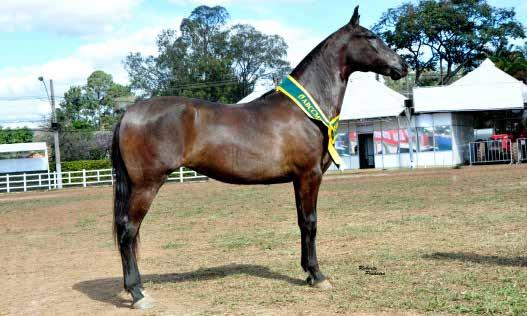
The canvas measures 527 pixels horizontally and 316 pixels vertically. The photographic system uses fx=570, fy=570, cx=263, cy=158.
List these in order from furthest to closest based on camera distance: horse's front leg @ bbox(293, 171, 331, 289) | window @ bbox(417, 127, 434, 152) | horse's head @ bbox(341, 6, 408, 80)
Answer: window @ bbox(417, 127, 434, 152) → horse's head @ bbox(341, 6, 408, 80) → horse's front leg @ bbox(293, 171, 331, 289)

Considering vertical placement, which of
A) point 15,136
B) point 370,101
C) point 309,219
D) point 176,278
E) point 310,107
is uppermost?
point 15,136

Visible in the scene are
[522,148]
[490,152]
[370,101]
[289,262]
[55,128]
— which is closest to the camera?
[289,262]

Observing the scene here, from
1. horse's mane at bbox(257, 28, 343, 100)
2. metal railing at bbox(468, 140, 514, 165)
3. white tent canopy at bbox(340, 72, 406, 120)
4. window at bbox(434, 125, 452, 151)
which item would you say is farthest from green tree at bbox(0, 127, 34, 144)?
horse's mane at bbox(257, 28, 343, 100)

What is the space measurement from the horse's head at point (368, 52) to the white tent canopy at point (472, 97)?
1245 inches

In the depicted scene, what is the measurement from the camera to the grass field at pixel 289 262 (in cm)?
577

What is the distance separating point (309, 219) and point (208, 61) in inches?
2256

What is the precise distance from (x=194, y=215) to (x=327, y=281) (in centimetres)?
936

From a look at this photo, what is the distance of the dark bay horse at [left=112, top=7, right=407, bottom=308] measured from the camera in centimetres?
612

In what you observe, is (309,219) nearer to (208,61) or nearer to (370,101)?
(370,101)

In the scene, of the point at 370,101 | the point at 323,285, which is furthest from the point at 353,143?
the point at 323,285

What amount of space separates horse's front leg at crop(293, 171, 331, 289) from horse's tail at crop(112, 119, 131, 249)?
1.89m

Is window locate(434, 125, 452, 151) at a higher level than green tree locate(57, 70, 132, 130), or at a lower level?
lower

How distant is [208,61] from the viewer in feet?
205

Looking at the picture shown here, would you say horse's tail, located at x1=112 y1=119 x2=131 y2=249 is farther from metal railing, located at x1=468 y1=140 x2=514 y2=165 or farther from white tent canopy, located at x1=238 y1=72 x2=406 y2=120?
white tent canopy, located at x1=238 y1=72 x2=406 y2=120
